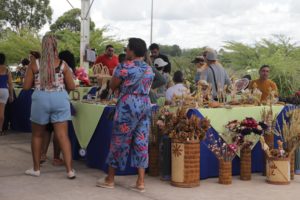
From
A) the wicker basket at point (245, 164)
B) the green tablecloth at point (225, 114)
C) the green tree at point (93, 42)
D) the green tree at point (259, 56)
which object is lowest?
the wicker basket at point (245, 164)

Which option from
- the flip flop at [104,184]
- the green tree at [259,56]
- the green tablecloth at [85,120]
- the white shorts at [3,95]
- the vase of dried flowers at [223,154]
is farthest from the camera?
the green tree at [259,56]

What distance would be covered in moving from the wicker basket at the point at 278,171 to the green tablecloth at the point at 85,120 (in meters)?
2.14

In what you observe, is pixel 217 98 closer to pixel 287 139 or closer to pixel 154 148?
pixel 287 139

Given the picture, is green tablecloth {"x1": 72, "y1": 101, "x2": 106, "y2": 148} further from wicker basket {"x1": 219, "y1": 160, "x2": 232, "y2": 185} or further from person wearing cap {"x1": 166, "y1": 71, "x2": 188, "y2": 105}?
wicker basket {"x1": 219, "y1": 160, "x2": 232, "y2": 185}

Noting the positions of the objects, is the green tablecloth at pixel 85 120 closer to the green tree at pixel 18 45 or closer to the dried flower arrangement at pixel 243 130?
the dried flower arrangement at pixel 243 130

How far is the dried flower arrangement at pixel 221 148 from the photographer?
20.7ft

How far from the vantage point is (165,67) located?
8625 mm

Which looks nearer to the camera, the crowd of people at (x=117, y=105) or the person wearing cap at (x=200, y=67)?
the crowd of people at (x=117, y=105)

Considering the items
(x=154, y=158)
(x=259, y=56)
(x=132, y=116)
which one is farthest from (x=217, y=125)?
(x=259, y=56)

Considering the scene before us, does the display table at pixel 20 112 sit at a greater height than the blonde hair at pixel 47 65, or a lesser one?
lesser

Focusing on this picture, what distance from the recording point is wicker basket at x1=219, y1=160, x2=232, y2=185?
20.5ft

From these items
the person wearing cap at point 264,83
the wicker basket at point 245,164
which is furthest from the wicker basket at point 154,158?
the person wearing cap at point 264,83

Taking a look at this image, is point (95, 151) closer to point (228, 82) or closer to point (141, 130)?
point (141, 130)

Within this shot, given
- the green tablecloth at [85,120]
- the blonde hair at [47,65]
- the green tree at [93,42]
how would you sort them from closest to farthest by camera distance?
the blonde hair at [47,65]
the green tablecloth at [85,120]
the green tree at [93,42]
